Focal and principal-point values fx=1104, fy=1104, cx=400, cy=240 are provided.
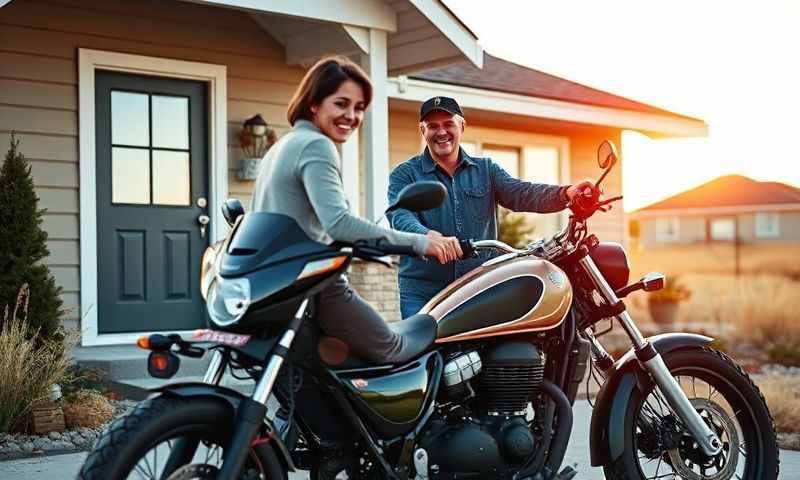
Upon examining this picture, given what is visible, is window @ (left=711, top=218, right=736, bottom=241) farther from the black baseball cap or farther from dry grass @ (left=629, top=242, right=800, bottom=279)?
the black baseball cap

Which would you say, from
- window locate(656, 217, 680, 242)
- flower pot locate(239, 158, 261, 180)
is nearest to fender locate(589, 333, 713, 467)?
flower pot locate(239, 158, 261, 180)

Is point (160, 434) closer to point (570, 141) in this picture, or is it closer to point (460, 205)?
point (460, 205)

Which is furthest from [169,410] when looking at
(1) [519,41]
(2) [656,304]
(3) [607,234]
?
(1) [519,41]

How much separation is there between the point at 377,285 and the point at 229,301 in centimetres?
581

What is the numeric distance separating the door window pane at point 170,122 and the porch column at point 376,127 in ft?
4.95

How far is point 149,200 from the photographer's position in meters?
8.91

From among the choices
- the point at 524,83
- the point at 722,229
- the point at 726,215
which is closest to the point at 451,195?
the point at 524,83

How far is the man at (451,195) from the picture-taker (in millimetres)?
4793

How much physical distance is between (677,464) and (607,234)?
1075 cm

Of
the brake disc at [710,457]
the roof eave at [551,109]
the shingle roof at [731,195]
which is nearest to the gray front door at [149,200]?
the roof eave at [551,109]

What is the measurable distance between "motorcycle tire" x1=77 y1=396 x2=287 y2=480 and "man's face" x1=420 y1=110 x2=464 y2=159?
2016 millimetres

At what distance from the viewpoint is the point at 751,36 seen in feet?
59.1

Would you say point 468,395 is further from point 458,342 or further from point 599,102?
point 599,102

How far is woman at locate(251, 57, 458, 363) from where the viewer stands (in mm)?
3381
